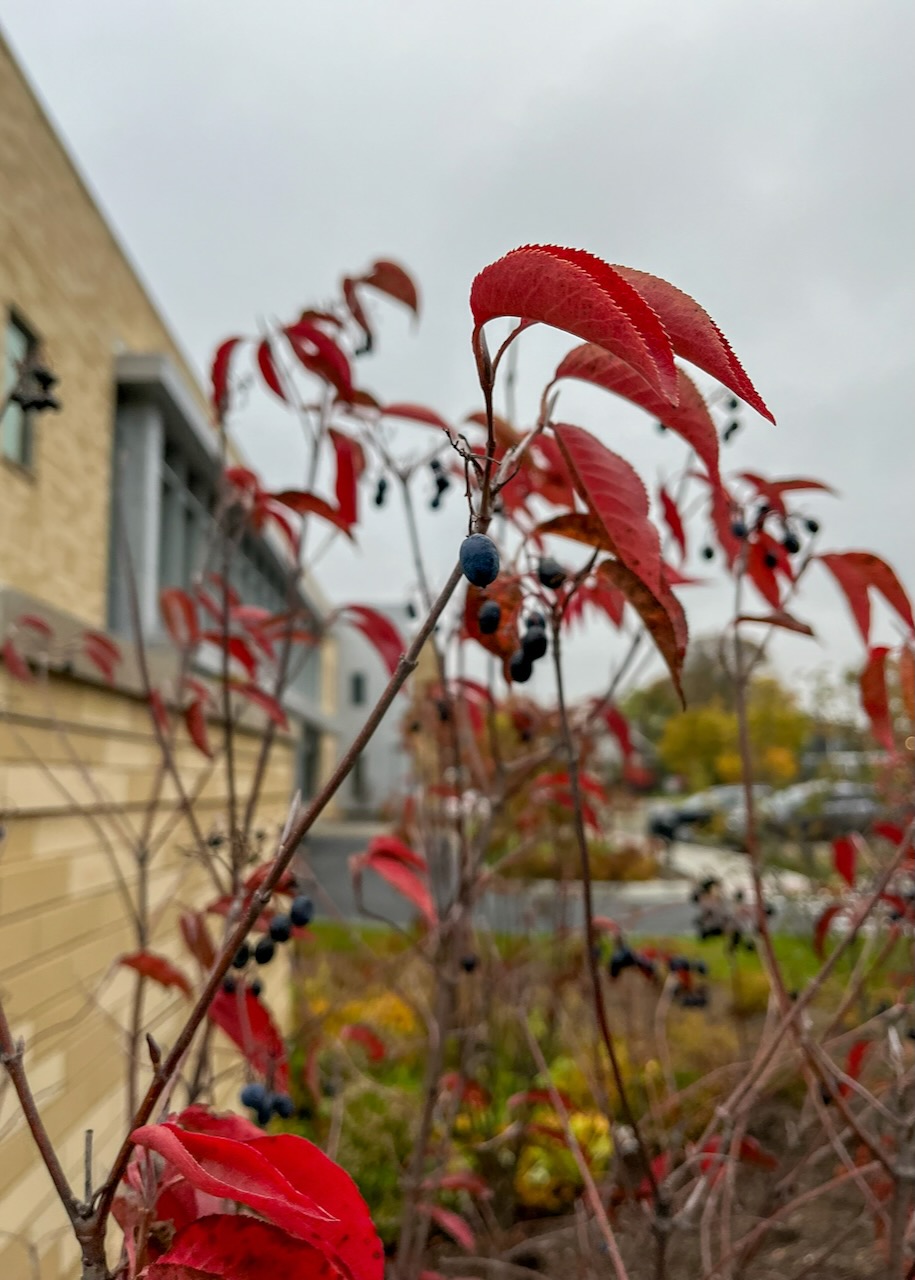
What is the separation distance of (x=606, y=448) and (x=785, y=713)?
13471mm

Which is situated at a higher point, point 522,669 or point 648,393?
point 648,393

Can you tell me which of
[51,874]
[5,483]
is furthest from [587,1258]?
[5,483]

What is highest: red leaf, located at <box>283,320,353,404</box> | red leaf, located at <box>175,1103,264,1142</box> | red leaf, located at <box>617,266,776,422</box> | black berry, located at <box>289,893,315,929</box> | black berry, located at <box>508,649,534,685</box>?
red leaf, located at <box>283,320,353,404</box>

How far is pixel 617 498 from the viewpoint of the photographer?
0.79 meters

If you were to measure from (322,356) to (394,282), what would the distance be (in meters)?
0.24

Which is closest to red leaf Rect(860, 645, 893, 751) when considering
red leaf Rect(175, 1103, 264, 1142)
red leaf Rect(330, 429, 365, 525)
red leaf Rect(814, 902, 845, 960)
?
red leaf Rect(814, 902, 845, 960)

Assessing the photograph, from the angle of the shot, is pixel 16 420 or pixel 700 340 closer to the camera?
pixel 700 340

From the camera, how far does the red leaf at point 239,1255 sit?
54 centimetres

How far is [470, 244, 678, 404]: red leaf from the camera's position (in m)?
0.51

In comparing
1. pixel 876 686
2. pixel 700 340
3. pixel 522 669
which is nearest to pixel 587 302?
pixel 700 340

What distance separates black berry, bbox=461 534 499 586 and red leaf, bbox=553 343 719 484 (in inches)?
8.1

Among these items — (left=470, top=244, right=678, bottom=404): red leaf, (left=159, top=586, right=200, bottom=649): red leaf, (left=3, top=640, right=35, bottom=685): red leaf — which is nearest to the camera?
(left=470, top=244, right=678, bottom=404): red leaf

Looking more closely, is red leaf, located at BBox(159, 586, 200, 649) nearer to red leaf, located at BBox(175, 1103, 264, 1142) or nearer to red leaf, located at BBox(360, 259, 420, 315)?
red leaf, located at BBox(360, 259, 420, 315)

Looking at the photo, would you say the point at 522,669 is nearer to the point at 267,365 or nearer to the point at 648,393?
the point at 648,393
